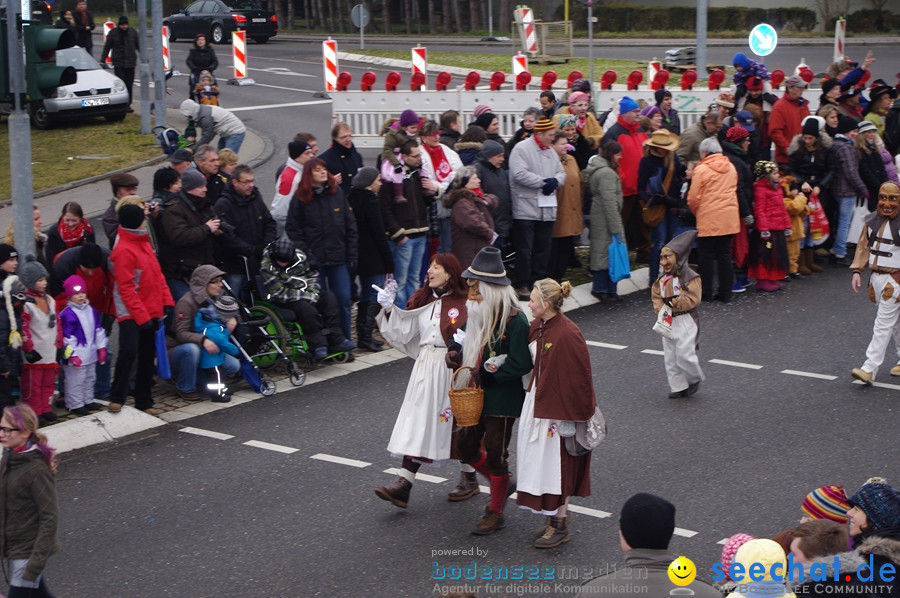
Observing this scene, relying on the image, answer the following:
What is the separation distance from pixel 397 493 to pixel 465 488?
0.61m

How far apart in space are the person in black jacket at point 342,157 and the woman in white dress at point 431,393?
5254 mm

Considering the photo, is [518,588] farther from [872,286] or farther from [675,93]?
[675,93]

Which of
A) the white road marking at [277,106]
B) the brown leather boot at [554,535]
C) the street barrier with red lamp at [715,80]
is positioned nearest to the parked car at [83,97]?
the white road marking at [277,106]

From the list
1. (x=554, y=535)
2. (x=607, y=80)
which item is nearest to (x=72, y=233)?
(x=554, y=535)

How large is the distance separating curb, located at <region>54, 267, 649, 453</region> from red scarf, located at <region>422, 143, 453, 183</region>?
2.22 metres

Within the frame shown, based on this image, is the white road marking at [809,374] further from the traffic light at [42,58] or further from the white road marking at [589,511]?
the traffic light at [42,58]

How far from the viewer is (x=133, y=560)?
783cm

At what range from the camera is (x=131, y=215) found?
10.3 metres

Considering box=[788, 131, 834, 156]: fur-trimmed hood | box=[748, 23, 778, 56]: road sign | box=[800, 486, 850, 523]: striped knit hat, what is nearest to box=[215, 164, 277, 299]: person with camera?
box=[800, 486, 850, 523]: striped knit hat

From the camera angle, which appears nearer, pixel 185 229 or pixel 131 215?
pixel 131 215

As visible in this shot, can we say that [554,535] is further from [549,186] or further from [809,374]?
[549,186]

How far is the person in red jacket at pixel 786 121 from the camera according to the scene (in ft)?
52.9

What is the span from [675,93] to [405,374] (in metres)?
9.39

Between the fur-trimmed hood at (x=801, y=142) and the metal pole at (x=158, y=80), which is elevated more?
the metal pole at (x=158, y=80)
